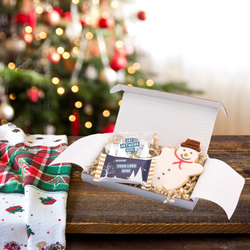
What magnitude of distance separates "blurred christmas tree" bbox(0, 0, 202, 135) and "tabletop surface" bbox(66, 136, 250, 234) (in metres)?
1.05

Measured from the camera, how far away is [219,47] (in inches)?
82.4

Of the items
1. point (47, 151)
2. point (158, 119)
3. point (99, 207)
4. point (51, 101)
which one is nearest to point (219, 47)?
point (51, 101)

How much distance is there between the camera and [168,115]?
2.89 ft

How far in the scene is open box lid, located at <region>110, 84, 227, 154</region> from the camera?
833mm

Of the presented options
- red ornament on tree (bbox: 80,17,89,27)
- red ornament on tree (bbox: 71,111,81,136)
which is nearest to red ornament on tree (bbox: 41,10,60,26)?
red ornament on tree (bbox: 80,17,89,27)

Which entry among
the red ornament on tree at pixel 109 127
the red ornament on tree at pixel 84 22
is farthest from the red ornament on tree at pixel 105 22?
the red ornament on tree at pixel 109 127

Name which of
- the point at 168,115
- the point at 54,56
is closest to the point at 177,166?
the point at 168,115

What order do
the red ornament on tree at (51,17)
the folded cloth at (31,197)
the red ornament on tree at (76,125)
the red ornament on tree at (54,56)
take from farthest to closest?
the red ornament on tree at (76,125)
the red ornament on tree at (54,56)
the red ornament on tree at (51,17)
the folded cloth at (31,197)

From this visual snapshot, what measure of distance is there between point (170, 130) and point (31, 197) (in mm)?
465

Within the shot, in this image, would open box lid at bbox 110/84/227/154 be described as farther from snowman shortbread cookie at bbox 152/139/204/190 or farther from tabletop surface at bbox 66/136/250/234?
tabletop surface at bbox 66/136/250/234

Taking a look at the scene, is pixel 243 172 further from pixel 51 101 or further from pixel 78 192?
pixel 51 101

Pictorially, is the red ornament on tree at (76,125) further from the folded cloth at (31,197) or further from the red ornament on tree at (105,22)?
the folded cloth at (31,197)

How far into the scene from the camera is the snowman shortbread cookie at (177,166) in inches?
27.3

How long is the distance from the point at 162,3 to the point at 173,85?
2.24 feet
